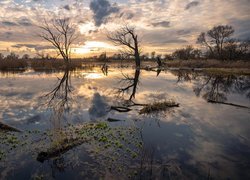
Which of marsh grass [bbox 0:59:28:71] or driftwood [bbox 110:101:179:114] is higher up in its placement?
marsh grass [bbox 0:59:28:71]

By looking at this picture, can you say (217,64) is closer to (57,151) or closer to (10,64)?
(57,151)

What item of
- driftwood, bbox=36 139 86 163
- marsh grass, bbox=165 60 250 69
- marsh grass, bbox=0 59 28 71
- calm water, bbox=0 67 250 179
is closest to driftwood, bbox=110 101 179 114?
calm water, bbox=0 67 250 179

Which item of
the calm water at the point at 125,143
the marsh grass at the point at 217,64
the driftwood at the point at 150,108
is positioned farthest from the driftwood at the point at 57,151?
the marsh grass at the point at 217,64

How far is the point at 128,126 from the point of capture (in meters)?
9.17

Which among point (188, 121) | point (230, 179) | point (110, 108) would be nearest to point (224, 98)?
point (188, 121)

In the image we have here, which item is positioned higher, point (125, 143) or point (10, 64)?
point (10, 64)

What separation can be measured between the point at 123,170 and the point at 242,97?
47.6 feet

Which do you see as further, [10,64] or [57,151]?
[10,64]

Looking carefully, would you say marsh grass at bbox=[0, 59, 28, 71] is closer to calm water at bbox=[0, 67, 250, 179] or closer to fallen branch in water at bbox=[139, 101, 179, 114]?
calm water at bbox=[0, 67, 250, 179]

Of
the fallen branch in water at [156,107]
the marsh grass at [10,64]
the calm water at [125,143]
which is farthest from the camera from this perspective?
the marsh grass at [10,64]

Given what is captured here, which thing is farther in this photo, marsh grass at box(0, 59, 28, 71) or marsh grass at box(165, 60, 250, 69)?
marsh grass at box(0, 59, 28, 71)

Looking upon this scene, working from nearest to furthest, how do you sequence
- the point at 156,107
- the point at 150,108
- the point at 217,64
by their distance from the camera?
the point at 150,108 < the point at 156,107 < the point at 217,64

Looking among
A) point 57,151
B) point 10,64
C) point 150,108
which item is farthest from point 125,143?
point 10,64

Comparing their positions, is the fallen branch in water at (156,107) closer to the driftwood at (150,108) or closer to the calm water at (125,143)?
the driftwood at (150,108)
